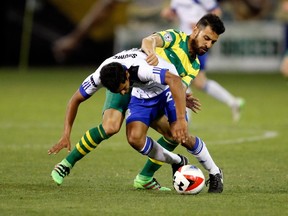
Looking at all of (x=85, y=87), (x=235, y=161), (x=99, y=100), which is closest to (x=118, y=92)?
(x=85, y=87)

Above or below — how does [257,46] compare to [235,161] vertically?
below

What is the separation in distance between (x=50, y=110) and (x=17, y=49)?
10.6 metres

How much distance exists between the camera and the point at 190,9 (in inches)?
580

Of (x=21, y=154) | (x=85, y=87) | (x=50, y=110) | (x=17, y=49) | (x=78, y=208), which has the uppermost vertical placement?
(x=85, y=87)

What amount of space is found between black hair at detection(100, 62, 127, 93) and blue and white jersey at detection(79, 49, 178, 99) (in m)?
0.15

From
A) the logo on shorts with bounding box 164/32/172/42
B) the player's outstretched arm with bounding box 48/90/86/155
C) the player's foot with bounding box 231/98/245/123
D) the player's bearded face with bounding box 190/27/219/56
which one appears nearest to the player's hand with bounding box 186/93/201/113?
the player's bearded face with bounding box 190/27/219/56

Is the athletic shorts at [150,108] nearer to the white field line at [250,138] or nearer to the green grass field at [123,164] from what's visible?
the green grass field at [123,164]

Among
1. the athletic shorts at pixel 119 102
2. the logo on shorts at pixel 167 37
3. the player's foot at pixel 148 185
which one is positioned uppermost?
the logo on shorts at pixel 167 37

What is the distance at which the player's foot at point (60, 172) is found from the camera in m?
8.79

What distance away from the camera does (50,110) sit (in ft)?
55.8

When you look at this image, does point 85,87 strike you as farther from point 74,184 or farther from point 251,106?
point 251,106

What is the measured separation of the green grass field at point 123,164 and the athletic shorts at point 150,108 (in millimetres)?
676

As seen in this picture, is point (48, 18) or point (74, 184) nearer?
point (74, 184)

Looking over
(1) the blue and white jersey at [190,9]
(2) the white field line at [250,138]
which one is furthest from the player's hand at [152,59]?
(1) the blue and white jersey at [190,9]
